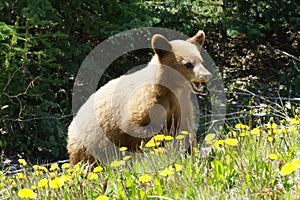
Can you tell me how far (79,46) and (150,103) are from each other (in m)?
3.08

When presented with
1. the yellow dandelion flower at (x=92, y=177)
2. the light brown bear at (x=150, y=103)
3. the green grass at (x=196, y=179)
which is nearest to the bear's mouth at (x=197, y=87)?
the light brown bear at (x=150, y=103)

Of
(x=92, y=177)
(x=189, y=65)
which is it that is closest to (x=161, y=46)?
(x=189, y=65)

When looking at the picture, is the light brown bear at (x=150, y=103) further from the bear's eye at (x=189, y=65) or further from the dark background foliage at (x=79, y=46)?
the dark background foliage at (x=79, y=46)

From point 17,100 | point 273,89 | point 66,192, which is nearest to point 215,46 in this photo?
point 273,89

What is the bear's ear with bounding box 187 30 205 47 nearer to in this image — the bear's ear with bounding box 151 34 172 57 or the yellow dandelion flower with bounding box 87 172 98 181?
the bear's ear with bounding box 151 34 172 57

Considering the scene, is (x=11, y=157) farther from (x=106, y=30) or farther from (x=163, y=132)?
(x=163, y=132)

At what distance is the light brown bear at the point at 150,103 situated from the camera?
177 inches

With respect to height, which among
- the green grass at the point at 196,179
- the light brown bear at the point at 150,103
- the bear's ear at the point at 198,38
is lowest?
the green grass at the point at 196,179

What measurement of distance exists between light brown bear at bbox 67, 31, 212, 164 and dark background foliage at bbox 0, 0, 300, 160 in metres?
1.48

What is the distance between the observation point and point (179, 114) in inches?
181

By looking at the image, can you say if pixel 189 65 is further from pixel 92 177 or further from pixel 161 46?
pixel 92 177

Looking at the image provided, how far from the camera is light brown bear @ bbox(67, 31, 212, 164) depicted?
450 cm

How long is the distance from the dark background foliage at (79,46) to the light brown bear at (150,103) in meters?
1.48

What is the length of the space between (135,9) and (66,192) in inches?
204
